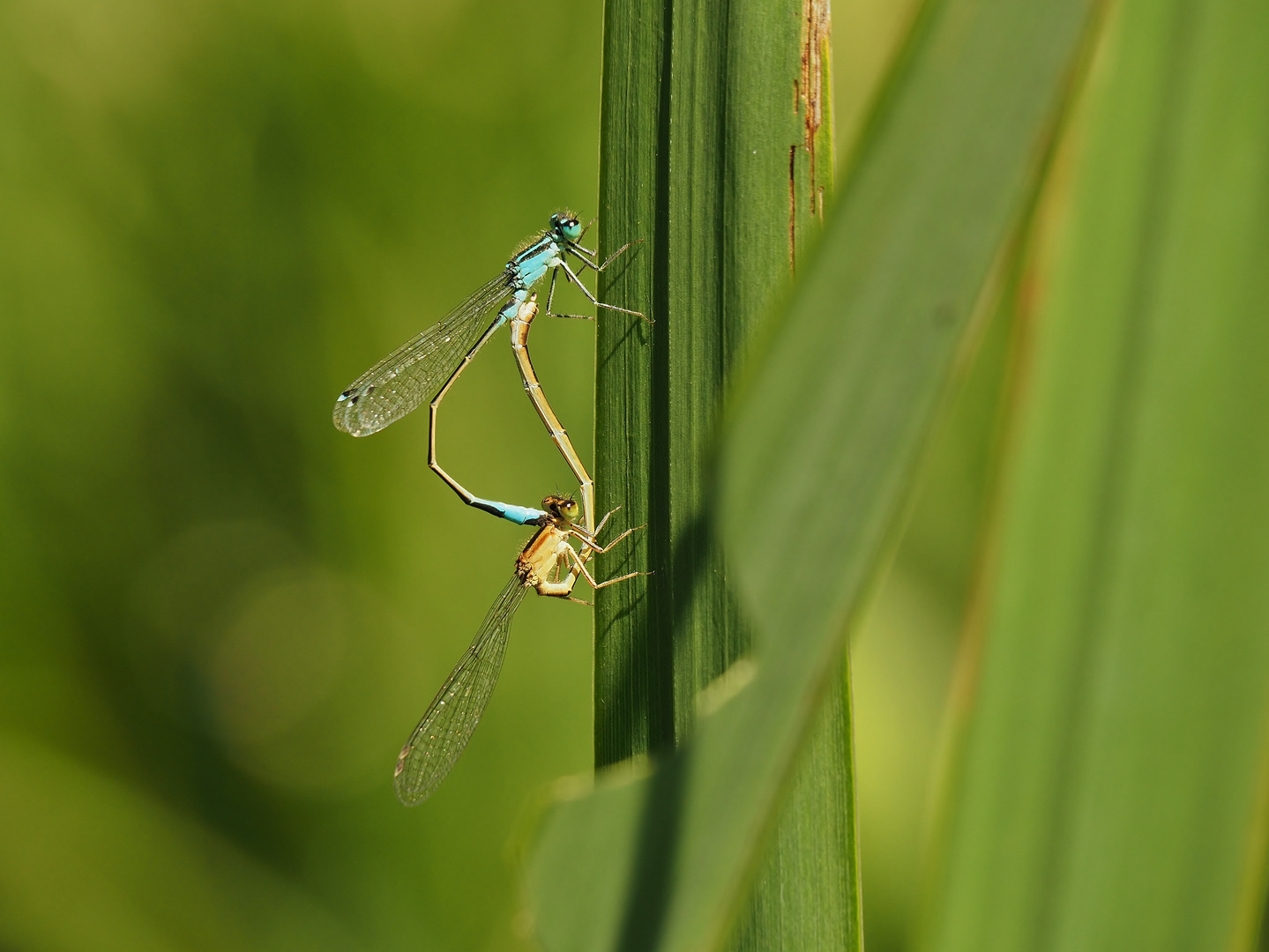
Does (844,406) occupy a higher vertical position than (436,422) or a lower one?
lower

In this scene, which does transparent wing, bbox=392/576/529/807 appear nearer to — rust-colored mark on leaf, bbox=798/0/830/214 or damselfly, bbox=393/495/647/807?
damselfly, bbox=393/495/647/807

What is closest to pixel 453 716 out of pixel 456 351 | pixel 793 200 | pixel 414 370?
pixel 414 370

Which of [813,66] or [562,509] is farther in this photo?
[562,509]

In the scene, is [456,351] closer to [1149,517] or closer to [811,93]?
[811,93]

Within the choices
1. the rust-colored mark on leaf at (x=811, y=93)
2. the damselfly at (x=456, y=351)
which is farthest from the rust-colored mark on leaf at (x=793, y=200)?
the damselfly at (x=456, y=351)

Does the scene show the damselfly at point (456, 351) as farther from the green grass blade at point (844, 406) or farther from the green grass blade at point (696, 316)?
the green grass blade at point (844, 406)
